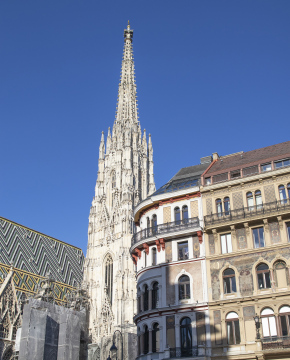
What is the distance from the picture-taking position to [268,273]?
26.0 metres

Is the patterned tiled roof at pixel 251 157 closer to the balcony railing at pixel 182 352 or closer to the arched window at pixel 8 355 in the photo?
the balcony railing at pixel 182 352

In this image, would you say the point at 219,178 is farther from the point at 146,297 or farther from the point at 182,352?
the point at 182,352

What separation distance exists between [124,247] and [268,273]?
47.0m

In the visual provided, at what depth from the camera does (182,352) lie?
2594 cm

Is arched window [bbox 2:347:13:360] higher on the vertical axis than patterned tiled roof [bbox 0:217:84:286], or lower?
lower

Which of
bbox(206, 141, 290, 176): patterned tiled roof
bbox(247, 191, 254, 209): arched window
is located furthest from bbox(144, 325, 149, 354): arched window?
bbox(206, 141, 290, 176): patterned tiled roof

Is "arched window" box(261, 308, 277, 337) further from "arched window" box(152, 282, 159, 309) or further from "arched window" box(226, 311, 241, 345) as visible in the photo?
"arched window" box(152, 282, 159, 309)

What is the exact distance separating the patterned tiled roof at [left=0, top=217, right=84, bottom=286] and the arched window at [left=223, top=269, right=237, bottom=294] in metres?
54.0

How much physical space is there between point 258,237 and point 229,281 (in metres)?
3.00

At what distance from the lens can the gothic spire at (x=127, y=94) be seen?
92625 millimetres

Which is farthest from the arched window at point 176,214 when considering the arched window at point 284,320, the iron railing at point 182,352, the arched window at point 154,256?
the arched window at point 284,320

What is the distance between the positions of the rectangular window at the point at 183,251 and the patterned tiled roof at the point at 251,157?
5.06 m

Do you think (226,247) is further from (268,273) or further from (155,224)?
(155,224)

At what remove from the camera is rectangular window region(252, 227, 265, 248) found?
2697 centimetres
